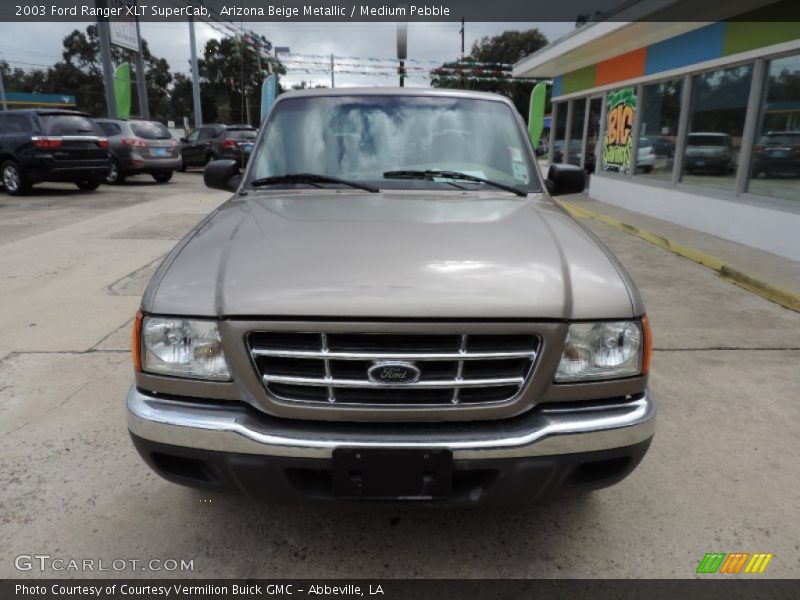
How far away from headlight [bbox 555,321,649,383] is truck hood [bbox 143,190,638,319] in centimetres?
5

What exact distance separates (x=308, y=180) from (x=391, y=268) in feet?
3.99

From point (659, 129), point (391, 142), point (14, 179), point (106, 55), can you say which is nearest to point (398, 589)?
point (391, 142)

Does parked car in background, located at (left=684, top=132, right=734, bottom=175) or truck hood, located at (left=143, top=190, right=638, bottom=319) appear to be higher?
parked car in background, located at (left=684, top=132, right=734, bottom=175)

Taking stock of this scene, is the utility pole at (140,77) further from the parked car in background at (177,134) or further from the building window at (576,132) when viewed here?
the building window at (576,132)

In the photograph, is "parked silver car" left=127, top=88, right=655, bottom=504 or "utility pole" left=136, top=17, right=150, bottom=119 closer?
"parked silver car" left=127, top=88, right=655, bottom=504

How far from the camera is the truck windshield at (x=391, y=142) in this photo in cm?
303

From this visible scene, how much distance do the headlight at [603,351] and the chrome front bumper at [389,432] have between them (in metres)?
0.11

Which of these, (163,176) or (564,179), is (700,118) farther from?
(163,176)

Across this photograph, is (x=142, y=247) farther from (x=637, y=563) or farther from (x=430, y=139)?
(x=637, y=563)

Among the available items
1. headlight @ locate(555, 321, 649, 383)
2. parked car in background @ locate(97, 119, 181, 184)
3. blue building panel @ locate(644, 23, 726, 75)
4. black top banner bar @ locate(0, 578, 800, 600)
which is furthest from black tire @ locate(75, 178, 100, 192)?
headlight @ locate(555, 321, 649, 383)

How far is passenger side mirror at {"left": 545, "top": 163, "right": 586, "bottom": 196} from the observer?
348 cm

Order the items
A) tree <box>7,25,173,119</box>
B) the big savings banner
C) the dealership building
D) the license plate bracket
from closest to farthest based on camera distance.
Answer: the license plate bracket
the dealership building
the big savings banner
tree <box>7,25,173,119</box>

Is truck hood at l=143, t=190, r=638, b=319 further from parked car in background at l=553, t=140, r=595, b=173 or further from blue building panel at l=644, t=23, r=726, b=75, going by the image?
parked car in background at l=553, t=140, r=595, b=173

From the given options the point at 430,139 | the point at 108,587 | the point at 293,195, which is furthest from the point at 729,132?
the point at 108,587
